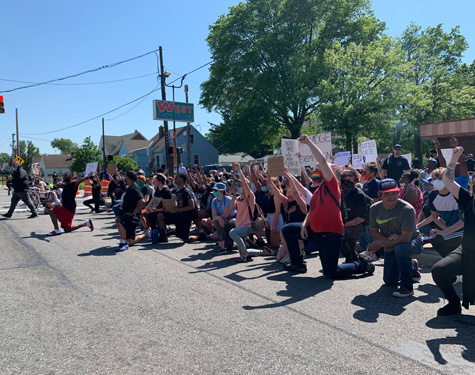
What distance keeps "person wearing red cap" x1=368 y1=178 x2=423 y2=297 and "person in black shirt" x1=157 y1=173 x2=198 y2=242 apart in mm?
5326

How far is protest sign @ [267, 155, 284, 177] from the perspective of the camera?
7.59m

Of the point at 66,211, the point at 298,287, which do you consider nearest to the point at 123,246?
the point at 66,211

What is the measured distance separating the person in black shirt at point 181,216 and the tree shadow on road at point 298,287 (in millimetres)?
3991

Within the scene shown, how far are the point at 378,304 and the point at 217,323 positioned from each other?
6.71ft

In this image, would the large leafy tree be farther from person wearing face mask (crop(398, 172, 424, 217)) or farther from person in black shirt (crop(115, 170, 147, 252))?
person wearing face mask (crop(398, 172, 424, 217))

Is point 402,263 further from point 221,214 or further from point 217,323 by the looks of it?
point 221,214

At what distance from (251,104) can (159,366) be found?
36.2 meters

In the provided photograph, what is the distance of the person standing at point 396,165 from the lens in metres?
10.4

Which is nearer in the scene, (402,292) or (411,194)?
(402,292)

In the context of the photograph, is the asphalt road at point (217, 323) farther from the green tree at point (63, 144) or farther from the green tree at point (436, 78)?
the green tree at point (63, 144)

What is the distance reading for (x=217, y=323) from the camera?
14.9 ft

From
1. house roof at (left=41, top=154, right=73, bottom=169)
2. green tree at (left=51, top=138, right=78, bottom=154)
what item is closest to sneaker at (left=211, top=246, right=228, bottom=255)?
house roof at (left=41, top=154, right=73, bottom=169)

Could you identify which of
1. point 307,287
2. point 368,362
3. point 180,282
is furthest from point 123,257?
point 368,362

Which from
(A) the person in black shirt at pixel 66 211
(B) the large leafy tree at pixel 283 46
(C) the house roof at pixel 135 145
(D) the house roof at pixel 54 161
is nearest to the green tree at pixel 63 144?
(D) the house roof at pixel 54 161
